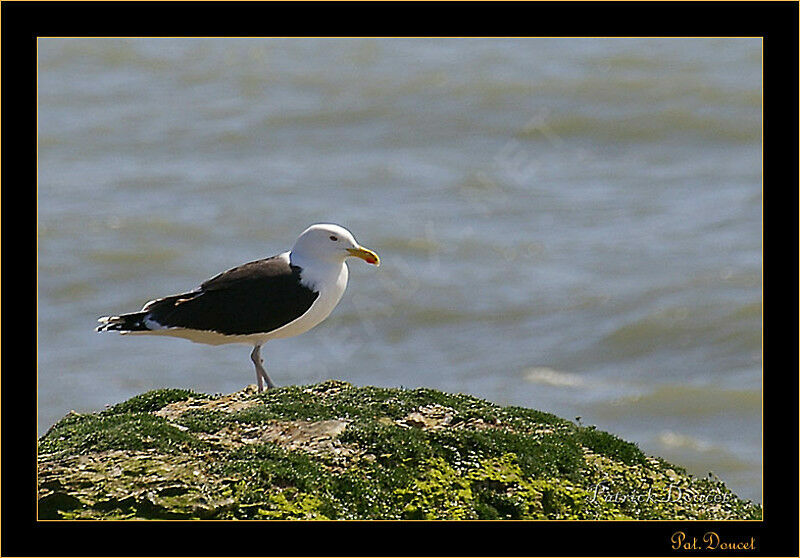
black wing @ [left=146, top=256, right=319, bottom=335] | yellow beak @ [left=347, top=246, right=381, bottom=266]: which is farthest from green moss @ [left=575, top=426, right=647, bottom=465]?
black wing @ [left=146, top=256, right=319, bottom=335]

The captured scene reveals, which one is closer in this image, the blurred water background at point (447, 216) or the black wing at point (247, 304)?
the black wing at point (247, 304)

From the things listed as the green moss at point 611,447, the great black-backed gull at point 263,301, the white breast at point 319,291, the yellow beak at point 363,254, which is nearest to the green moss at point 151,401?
the great black-backed gull at point 263,301

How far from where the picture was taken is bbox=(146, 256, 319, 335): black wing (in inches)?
519

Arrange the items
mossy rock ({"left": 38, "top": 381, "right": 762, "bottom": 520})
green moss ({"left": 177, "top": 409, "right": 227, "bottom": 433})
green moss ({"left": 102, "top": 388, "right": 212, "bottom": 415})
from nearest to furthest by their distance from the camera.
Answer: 1. mossy rock ({"left": 38, "top": 381, "right": 762, "bottom": 520})
2. green moss ({"left": 177, "top": 409, "right": 227, "bottom": 433})
3. green moss ({"left": 102, "top": 388, "right": 212, "bottom": 415})

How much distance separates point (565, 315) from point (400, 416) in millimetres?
15344

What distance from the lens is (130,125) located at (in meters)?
35.7

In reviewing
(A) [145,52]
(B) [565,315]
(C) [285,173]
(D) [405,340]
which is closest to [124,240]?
(C) [285,173]

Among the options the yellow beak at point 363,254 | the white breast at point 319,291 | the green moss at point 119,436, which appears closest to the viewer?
the green moss at point 119,436

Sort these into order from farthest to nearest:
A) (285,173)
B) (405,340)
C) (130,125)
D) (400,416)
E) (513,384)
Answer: (130,125) → (285,173) → (405,340) → (513,384) → (400,416)

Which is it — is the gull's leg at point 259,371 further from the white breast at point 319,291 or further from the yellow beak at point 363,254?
the yellow beak at point 363,254

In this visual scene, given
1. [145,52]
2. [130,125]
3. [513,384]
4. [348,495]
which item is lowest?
[348,495]

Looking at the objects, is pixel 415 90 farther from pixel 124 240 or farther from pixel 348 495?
pixel 348 495

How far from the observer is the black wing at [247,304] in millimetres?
13188

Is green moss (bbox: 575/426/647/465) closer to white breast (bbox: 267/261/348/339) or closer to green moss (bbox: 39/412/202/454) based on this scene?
white breast (bbox: 267/261/348/339)
